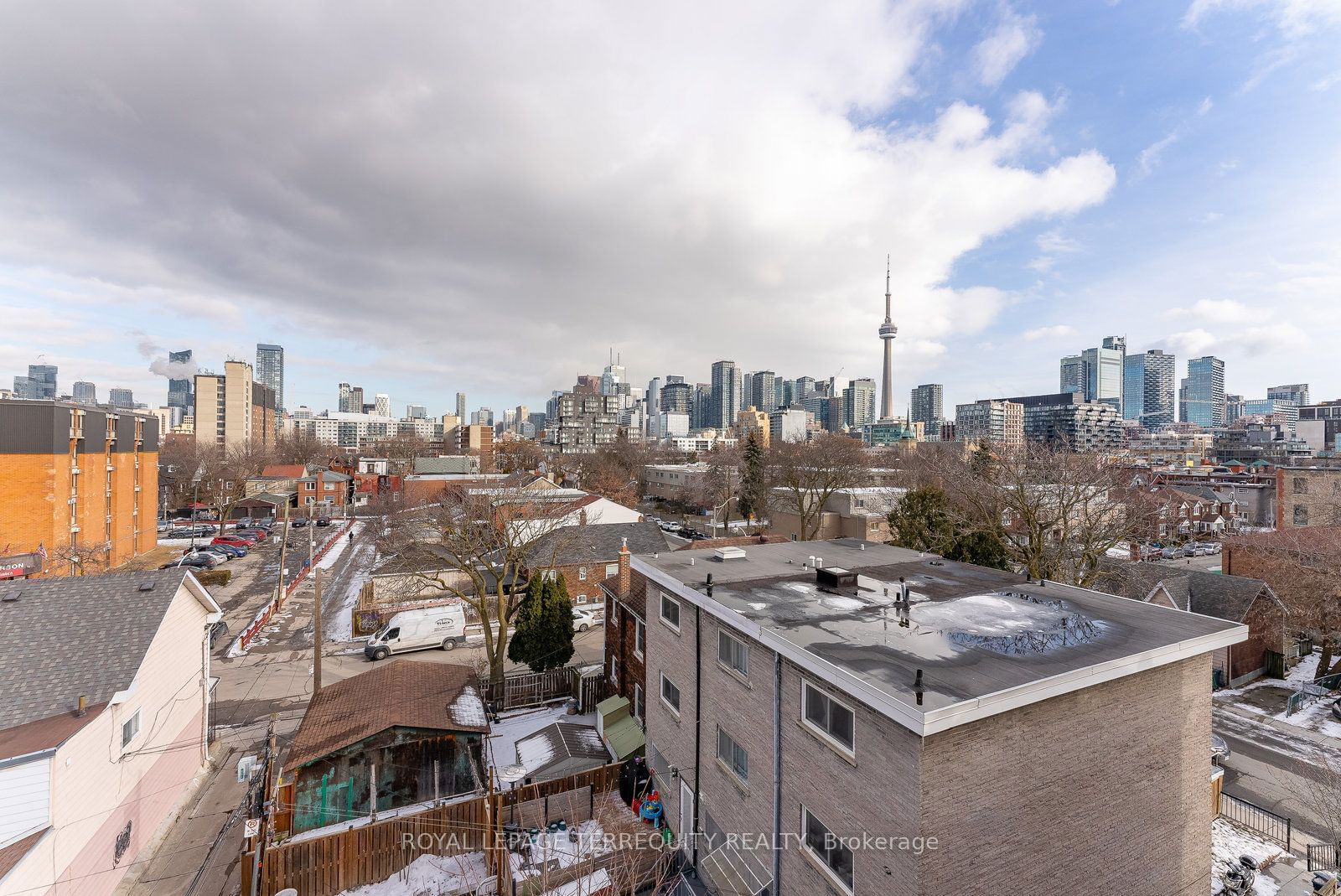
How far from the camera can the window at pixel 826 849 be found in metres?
8.65

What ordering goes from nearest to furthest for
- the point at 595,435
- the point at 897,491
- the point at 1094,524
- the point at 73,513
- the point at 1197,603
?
the point at 1094,524 → the point at 1197,603 → the point at 73,513 → the point at 897,491 → the point at 595,435

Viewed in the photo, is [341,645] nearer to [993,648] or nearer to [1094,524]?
[993,648]

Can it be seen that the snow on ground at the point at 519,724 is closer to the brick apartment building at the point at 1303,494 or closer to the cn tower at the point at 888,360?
the brick apartment building at the point at 1303,494

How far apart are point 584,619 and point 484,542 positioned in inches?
316

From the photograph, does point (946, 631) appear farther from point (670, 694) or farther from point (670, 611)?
point (670, 694)

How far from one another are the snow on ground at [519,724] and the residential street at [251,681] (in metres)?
4.84

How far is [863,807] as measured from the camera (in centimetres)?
816

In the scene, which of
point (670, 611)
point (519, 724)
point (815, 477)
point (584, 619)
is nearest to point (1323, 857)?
point (670, 611)

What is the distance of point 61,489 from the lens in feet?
122

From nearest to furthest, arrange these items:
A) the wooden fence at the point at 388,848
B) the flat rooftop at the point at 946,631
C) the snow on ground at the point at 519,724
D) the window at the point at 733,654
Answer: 1. the flat rooftop at the point at 946,631
2. the window at the point at 733,654
3. the wooden fence at the point at 388,848
4. the snow on ground at the point at 519,724

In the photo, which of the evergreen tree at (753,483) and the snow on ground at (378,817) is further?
the evergreen tree at (753,483)

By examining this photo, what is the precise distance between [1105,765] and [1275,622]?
90.0 feet

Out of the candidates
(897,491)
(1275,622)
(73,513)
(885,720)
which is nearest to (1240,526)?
(897,491)

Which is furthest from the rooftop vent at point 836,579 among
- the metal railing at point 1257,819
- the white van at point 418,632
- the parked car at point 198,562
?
the parked car at point 198,562
